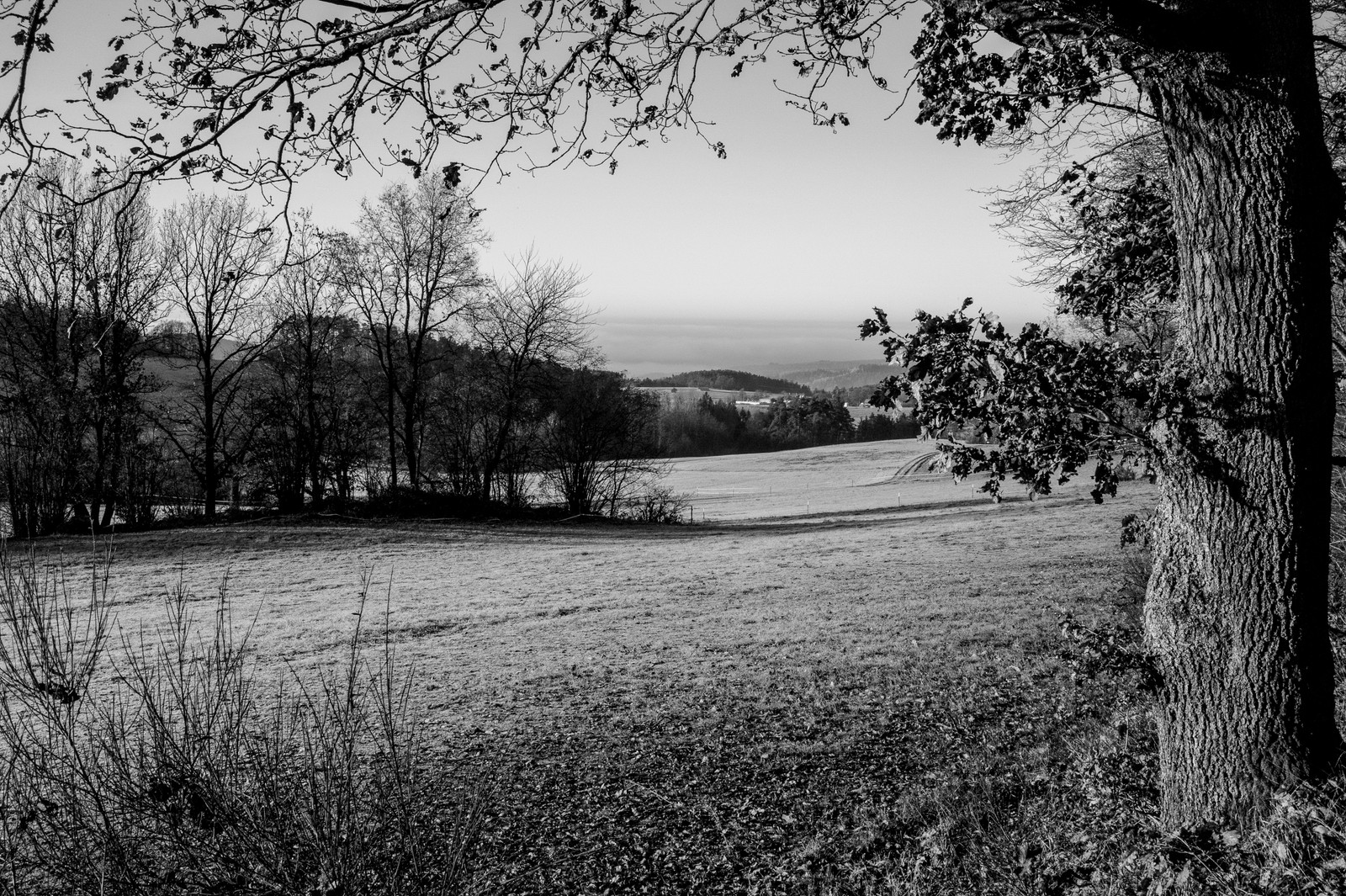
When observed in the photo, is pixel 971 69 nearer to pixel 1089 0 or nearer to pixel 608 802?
pixel 1089 0

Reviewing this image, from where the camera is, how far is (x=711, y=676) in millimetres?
8320

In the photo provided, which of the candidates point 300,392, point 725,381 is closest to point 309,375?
point 300,392

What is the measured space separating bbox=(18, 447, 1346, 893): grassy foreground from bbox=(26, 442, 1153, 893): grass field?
0.03 metres

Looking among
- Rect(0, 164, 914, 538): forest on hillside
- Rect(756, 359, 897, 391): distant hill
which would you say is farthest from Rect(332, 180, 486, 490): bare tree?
Rect(756, 359, 897, 391): distant hill

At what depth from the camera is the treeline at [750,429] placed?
7569 cm

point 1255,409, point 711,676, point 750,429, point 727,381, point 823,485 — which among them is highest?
point 727,381

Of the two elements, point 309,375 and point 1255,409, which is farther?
point 309,375

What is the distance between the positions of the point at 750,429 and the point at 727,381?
125 ft

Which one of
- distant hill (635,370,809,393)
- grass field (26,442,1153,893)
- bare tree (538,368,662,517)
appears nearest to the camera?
grass field (26,442,1153,893)

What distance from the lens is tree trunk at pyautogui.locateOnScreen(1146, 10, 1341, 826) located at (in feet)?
11.0

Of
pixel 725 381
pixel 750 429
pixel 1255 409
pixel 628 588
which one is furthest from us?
pixel 725 381

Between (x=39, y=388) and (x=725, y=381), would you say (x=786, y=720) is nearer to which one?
(x=39, y=388)

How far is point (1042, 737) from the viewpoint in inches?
239

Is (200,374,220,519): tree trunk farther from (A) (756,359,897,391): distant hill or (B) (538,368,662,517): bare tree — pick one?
(A) (756,359,897,391): distant hill
